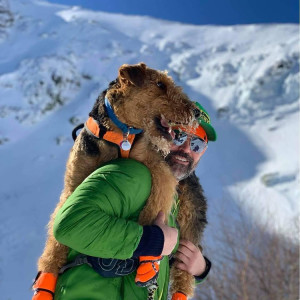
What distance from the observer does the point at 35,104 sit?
48.2 feet

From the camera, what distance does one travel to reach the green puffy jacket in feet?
4.42

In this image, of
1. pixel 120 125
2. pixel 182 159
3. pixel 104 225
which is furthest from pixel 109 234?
pixel 182 159

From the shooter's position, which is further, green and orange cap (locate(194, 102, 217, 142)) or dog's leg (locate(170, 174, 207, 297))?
green and orange cap (locate(194, 102, 217, 142))

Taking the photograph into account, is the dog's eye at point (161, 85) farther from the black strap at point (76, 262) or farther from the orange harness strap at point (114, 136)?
the black strap at point (76, 262)

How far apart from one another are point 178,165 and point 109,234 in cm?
77

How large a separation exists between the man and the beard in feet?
1.22

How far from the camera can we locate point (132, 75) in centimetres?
180

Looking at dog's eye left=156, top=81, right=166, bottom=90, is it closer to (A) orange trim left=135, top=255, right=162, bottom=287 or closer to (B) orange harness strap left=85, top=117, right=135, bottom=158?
(B) orange harness strap left=85, top=117, right=135, bottom=158

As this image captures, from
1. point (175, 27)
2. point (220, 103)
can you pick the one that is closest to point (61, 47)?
point (220, 103)

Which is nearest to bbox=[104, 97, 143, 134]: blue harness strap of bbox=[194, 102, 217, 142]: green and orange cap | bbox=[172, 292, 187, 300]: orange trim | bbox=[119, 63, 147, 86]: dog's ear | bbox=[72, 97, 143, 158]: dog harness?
bbox=[72, 97, 143, 158]: dog harness

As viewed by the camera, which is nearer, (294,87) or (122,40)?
(294,87)

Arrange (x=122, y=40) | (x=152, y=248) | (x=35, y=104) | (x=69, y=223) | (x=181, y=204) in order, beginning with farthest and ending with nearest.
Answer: (x=122, y=40) → (x=35, y=104) → (x=181, y=204) → (x=152, y=248) → (x=69, y=223)

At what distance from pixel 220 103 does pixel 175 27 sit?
1387cm

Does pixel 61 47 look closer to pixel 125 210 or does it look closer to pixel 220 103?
pixel 220 103
